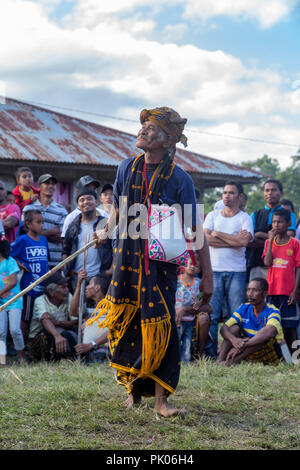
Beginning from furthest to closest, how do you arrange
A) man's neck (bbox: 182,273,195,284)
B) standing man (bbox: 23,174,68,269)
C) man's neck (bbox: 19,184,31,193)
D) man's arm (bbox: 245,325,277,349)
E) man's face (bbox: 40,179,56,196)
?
man's neck (bbox: 19,184,31,193), man's face (bbox: 40,179,56,196), standing man (bbox: 23,174,68,269), man's neck (bbox: 182,273,195,284), man's arm (bbox: 245,325,277,349)

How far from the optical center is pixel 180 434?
363cm

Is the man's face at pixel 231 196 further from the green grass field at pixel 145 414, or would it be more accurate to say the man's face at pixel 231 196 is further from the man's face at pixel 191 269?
the green grass field at pixel 145 414

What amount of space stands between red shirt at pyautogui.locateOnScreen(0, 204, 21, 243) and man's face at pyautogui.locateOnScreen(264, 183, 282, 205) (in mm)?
3316

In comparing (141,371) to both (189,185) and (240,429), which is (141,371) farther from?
(189,185)

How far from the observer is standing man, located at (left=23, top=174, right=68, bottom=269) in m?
7.54

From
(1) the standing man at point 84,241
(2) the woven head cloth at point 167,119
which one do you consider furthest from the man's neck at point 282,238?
(2) the woven head cloth at point 167,119

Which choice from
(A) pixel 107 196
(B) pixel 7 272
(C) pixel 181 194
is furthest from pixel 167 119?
(A) pixel 107 196

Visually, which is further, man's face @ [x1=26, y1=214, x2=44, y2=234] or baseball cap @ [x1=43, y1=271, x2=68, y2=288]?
man's face @ [x1=26, y1=214, x2=44, y2=234]

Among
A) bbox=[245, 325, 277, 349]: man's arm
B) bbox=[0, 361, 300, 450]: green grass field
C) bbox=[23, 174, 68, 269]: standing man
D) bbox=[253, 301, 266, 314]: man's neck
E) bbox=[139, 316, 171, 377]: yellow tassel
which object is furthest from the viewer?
bbox=[23, 174, 68, 269]: standing man

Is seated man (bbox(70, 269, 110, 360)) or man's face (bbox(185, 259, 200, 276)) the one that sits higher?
man's face (bbox(185, 259, 200, 276))

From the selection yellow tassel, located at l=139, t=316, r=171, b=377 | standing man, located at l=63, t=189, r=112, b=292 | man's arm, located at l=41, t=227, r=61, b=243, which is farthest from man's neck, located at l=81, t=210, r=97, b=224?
yellow tassel, located at l=139, t=316, r=171, b=377

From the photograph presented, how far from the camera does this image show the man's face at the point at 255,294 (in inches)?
265

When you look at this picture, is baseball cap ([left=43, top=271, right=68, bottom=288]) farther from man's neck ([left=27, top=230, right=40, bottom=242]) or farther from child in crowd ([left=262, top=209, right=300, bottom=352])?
child in crowd ([left=262, top=209, right=300, bottom=352])

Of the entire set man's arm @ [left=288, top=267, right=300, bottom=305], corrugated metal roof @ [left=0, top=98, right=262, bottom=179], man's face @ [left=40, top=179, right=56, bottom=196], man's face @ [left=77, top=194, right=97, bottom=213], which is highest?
corrugated metal roof @ [left=0, top=98, right=262, bottom=179]
